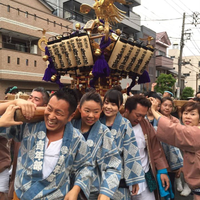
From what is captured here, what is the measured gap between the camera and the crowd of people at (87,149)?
1.20m

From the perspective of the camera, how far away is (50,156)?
1241mm

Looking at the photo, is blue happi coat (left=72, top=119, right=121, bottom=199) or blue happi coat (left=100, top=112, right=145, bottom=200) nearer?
blue happi coat (left=72, top=119, right=121, bottom=199)

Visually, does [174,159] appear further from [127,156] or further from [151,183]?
[127,156]

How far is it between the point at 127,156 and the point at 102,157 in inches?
13.9

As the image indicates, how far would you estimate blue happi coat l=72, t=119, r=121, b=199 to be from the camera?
4.59 feet

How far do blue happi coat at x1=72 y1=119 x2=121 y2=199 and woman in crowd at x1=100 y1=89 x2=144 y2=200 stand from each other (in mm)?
225

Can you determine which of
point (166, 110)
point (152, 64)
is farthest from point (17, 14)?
point (152, 64)

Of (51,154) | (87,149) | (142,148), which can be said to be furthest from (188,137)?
(51,154)

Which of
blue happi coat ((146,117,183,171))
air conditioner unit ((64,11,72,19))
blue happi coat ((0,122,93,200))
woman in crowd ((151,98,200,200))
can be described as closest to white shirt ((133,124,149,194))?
woman in crowd ((151,98,200,200))

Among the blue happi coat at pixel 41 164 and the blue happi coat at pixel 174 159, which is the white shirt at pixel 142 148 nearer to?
the blue happi coat at pixel 174 159

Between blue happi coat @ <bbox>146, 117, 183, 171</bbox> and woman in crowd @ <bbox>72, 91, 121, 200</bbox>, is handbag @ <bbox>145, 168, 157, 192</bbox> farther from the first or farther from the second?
woman in crowd @ <bbox>72, 91, 121, 200</bbox>

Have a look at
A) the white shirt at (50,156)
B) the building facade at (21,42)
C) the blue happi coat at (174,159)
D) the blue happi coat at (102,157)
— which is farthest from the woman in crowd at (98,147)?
the building facade at (21,42)

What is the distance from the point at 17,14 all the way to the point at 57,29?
2.88 m

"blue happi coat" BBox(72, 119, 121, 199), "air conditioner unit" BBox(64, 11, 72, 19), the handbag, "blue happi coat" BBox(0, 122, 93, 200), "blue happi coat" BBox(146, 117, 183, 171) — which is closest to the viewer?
"blue happi coat" BBox(0, 122, 93, 200)
